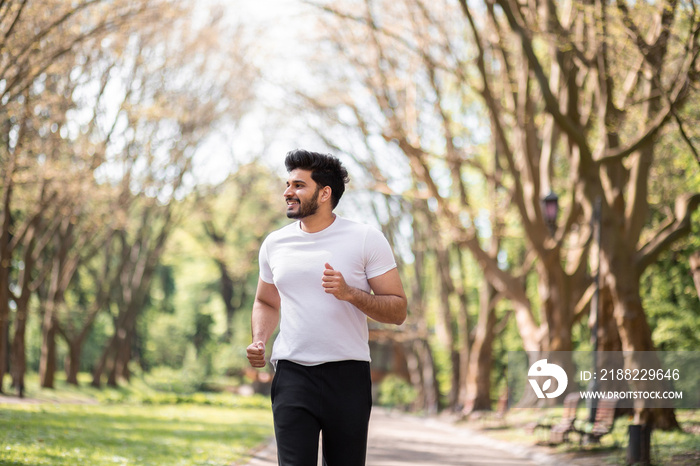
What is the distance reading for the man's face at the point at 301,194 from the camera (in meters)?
3.81

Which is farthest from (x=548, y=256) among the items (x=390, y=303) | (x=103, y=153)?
(x=390, y=303)

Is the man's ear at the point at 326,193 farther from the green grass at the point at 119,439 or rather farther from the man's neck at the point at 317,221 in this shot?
the green grass at the point at 119,439

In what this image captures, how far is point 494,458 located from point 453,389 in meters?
19.1

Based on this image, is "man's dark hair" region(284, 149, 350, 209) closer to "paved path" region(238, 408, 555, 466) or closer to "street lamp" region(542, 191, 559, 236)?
"paved path" region(238, 408, 555, 466)

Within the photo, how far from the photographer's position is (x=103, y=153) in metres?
21.3

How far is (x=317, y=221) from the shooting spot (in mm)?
3904

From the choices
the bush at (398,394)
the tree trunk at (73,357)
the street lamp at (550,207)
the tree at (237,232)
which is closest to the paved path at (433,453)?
the street lamp at (550,207)

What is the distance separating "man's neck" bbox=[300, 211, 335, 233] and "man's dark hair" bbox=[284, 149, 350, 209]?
7 cm

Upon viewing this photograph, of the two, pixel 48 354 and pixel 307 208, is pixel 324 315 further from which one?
pixel 48 354

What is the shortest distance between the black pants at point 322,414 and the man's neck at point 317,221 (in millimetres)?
610

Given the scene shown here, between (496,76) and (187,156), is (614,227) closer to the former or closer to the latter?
(496,76)

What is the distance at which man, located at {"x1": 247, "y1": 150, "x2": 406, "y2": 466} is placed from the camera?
365cm

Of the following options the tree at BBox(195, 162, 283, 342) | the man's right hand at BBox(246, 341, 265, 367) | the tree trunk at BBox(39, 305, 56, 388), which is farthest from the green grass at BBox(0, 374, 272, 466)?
the tree at BBox(195, 162, 283, 342)

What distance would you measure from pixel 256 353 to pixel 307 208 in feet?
2.16
